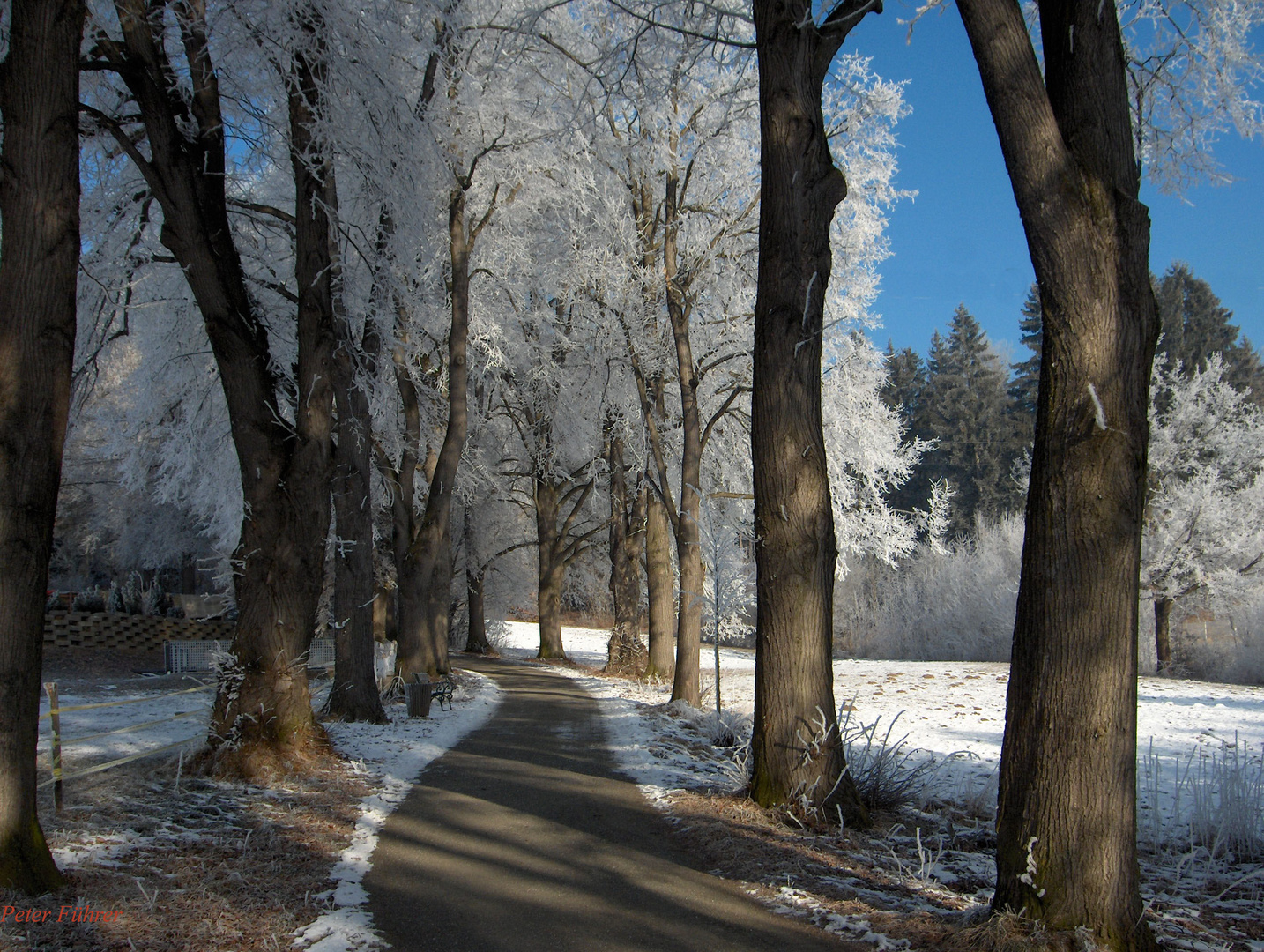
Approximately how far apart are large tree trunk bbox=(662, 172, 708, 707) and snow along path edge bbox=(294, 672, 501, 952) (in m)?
3.35

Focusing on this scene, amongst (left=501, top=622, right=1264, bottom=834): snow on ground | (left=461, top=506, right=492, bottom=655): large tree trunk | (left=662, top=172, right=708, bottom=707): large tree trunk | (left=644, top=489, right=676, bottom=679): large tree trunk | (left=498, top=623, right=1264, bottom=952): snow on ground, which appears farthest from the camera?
(left=461, top=506, right=492, bottom=655): large tree trunk

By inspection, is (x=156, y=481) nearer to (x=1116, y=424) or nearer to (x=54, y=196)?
(x=54, y=196)

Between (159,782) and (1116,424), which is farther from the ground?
(1116,424)

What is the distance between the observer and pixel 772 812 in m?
6.48

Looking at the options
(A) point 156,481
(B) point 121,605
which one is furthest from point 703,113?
(A) point 156,481

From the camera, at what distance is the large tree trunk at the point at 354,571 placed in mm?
11555

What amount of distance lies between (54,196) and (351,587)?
313 inches

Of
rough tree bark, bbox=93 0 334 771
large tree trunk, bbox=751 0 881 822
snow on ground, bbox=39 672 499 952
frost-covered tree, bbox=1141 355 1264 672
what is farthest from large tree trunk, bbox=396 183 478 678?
frost-covered tree, bbox=1141 355 1264 672

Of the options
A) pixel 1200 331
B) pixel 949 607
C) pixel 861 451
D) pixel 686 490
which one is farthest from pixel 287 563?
pixel 1200 331

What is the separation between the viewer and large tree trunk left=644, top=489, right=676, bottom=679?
18328mm

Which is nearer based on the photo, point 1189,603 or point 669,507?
point 669,507

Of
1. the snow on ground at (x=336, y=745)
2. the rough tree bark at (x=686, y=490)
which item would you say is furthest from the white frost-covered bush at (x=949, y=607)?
the snow on ground at (x=336, y=745)

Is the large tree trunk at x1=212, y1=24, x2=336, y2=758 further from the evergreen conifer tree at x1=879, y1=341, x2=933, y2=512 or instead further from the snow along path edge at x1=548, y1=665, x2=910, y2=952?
the evergreen conifer tree at x1=879, y1=341, x2=933, y2=512

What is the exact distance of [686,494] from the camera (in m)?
14.4
